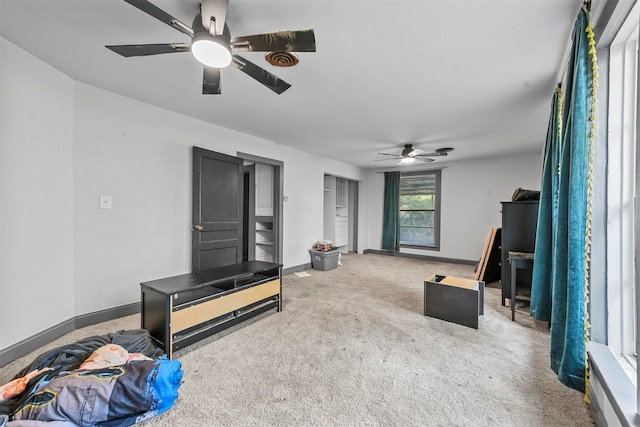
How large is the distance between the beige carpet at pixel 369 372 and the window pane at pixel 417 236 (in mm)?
3400

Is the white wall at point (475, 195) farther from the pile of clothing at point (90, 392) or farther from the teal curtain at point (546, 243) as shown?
the pile of clothing at point (90, 392)

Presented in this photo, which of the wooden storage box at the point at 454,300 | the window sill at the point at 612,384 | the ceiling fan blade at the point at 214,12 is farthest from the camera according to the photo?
the wooden storage box at the point at 454,300

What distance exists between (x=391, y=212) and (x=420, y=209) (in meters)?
0.69

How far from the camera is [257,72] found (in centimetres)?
181

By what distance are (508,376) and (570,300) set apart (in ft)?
2.61

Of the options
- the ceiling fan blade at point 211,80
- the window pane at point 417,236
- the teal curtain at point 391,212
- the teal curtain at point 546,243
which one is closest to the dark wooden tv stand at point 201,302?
the ceiling fan blade at point 211,80

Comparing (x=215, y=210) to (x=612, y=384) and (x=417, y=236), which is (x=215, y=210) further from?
(x=417, y=236)

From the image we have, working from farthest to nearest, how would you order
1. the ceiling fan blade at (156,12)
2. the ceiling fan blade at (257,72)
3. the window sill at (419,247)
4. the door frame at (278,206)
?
the window sill at (419,247)
the door frame at (278,206)
the ceiling fan blade at (257,72)
the ceiling fan blade at (156,12)

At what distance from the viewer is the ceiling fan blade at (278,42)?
1.42 metres

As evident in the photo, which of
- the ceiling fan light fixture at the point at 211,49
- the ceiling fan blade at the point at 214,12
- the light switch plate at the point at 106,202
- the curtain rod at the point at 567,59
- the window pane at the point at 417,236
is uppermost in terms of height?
the curtain rod at the point at 567,59

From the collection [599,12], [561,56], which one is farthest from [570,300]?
[561,56]

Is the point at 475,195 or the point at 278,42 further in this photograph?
the point at 475,195

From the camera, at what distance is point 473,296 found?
104 inches

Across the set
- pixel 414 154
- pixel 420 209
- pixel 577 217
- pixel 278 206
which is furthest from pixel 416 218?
pixel 577 217
